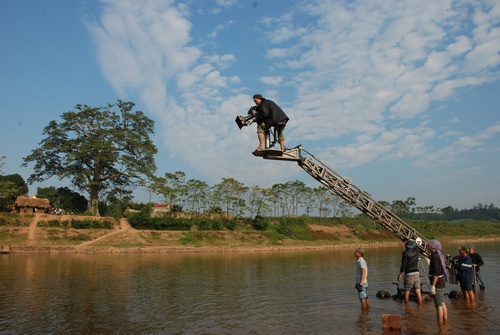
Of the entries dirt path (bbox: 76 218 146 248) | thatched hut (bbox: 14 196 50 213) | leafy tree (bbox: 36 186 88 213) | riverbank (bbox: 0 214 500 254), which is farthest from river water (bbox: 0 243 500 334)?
leafy tree (bbox: 36 186 88 213)

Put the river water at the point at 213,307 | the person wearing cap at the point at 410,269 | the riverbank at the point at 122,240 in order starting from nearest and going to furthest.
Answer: the river water at the point at 213,307, the person wearing cap at the point at 410,269, the riverbank at the point at 122,240

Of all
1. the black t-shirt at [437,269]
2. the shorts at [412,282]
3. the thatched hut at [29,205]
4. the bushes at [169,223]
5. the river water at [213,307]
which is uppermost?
the thatched hut at [29,205]

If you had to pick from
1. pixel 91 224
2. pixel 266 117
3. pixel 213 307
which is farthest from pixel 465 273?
pixel 91 224

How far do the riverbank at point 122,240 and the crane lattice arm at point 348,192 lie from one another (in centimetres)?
3449

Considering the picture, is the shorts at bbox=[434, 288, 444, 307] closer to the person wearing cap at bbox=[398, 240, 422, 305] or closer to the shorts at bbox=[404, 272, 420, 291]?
the person wearing cap at bbox=[398, 240, 422, 305]

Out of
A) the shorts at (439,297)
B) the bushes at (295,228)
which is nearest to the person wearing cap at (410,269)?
the shorts at (439,297)

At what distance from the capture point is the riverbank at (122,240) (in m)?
40.7

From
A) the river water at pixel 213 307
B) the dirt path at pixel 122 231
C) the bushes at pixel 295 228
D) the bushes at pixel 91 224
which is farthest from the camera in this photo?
the bushes at pixel 295 228

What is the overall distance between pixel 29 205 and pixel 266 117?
54423 mm

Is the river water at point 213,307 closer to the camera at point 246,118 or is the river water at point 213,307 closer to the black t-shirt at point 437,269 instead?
the black t-shirt at point 437,269

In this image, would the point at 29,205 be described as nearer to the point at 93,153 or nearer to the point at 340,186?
the point at 93,153

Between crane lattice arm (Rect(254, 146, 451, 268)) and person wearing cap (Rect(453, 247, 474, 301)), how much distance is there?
3.54 ft

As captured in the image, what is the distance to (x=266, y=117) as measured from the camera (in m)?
9.76

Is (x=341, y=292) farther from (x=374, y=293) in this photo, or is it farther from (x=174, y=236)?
(x=174, y=236)
